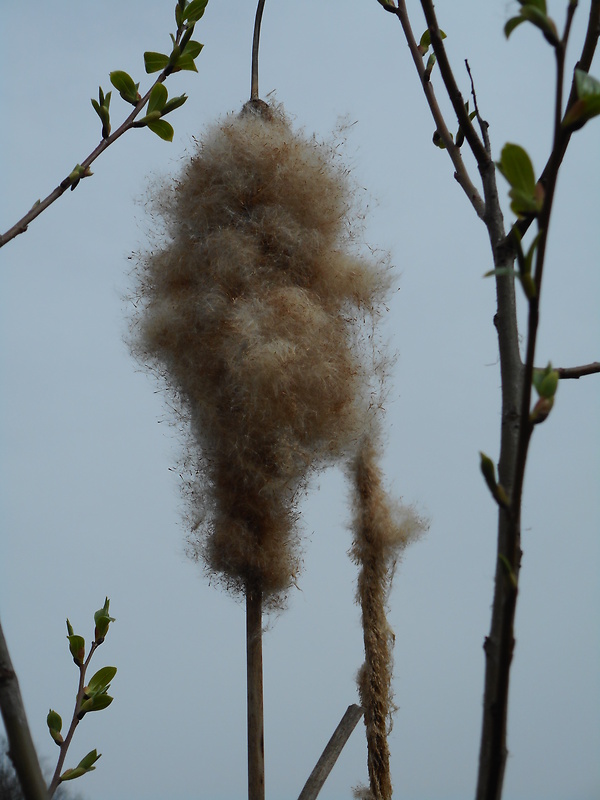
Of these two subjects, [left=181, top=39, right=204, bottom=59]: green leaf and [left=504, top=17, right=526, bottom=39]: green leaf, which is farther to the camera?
[left=181, top=39, right=204, bottom=59]: green leaf

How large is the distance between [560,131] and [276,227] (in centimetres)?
49

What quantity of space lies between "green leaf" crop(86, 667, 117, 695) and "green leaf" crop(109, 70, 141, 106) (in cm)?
29

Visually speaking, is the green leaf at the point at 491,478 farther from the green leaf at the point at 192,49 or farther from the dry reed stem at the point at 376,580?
the dry reed stem at the point at 376,580

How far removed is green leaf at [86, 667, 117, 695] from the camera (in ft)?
1.35

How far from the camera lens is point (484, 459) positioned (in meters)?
0.21

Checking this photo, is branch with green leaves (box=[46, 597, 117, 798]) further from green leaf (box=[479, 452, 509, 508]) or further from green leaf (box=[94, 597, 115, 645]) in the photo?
green leaf (box=[479, 452, 509, 508])

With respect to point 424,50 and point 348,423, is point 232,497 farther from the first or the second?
point 424,50

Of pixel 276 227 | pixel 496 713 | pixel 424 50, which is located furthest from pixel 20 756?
pixel 276 227

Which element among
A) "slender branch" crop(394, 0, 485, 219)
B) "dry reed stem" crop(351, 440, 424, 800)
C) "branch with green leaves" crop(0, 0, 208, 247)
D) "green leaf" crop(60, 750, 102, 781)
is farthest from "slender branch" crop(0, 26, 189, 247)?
"dry reed stem" crop(351, 440, 424, 800)

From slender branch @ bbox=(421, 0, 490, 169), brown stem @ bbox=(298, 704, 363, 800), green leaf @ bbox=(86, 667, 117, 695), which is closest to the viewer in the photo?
slender branch @ bbox=(421, 0, 490, 169)

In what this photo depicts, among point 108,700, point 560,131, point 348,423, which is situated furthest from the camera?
point 348,423

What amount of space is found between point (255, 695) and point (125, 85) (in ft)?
1.42

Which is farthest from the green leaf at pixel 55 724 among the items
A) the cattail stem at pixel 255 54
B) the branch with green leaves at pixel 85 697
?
the cattail stem at pixel 255 54

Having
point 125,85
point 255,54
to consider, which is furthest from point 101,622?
point 255,54
